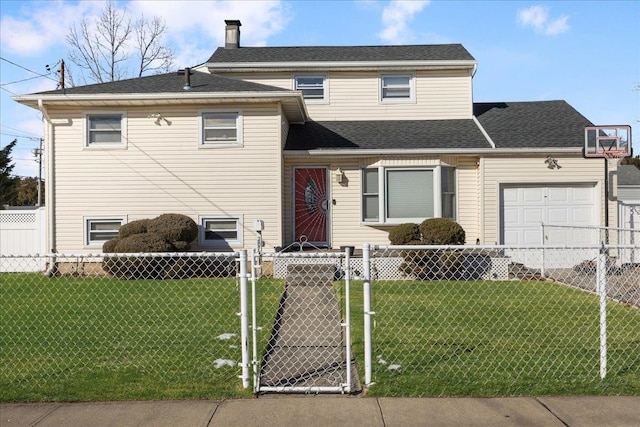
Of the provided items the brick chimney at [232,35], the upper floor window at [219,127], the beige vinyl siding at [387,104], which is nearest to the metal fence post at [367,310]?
the upper floor window at [219,127]

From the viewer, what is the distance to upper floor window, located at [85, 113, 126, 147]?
46.2ft

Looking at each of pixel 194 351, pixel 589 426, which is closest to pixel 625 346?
pixel 589 426

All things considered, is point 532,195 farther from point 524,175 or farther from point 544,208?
point 524,175

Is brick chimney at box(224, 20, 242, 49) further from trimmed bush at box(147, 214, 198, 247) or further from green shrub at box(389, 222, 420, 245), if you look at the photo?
green shrub at box(389, 222, 420, 245)

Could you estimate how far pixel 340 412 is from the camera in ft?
15.8

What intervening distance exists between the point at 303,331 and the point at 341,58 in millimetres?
11830

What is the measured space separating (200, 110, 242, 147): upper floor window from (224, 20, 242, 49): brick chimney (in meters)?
6.24

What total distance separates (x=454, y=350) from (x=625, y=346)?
2.10 meters

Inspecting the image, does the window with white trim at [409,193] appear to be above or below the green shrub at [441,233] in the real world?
above

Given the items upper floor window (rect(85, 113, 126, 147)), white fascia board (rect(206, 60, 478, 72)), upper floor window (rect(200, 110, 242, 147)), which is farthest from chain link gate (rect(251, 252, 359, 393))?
white fascia board (rect(206, 60, 478, 72))

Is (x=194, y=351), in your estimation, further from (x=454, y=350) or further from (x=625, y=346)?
(x=625, y=346)

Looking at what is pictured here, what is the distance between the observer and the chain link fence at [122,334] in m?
5.41

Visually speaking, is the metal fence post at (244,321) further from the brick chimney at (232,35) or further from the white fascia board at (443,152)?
the brick chimney at (232,35)

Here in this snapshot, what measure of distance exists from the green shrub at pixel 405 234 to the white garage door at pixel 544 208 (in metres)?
2.80
